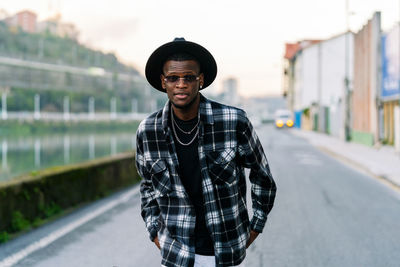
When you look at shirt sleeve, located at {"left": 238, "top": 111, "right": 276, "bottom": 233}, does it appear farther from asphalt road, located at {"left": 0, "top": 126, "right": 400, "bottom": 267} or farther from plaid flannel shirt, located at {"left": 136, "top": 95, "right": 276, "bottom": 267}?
asphalt road, located at {"left": 0, "top": 126, "right": 400, "bottom": 267}

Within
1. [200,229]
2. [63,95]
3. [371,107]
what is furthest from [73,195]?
[63,95]

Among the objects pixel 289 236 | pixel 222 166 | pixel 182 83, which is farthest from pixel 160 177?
pixel 289 236

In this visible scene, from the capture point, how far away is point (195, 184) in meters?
2.31

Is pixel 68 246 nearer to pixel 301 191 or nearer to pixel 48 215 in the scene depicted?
pixel 48 215

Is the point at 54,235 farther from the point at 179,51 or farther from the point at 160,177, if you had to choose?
the point at 179,51

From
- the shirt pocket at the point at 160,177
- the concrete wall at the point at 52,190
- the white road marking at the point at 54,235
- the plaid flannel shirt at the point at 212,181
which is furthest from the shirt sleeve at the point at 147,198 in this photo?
the concrete wall at the point at 52,190

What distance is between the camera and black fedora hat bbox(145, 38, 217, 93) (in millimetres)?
2312

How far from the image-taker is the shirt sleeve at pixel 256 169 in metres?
2.38

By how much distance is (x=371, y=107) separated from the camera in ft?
95.9

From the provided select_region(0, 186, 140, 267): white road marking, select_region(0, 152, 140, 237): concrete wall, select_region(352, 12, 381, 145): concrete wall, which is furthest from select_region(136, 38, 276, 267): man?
select_region(352, 12, 381, 145): concrete wall

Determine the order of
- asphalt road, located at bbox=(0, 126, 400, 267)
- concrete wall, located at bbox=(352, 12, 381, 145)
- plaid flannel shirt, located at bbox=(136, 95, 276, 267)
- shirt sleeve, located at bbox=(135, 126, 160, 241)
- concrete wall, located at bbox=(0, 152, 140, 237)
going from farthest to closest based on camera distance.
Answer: concrete wall, located at bbox=(352, 12, 381, 145) → concrete wall, located at bbox=(0, 152, 140, 237) → asphalt road, located at bbox=(0, 126, 400, 267) → shirt sleeve, located at bbox=(135, 126, 160, 241) → plaid flannel shirt, located at bbox=(136, 95, 276, 267)

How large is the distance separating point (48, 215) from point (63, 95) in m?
130

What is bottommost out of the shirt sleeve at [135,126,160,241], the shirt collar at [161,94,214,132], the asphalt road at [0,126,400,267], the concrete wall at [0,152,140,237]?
the asphalt road at [0,126,400,267]

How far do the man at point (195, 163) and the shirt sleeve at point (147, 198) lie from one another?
0.05m
